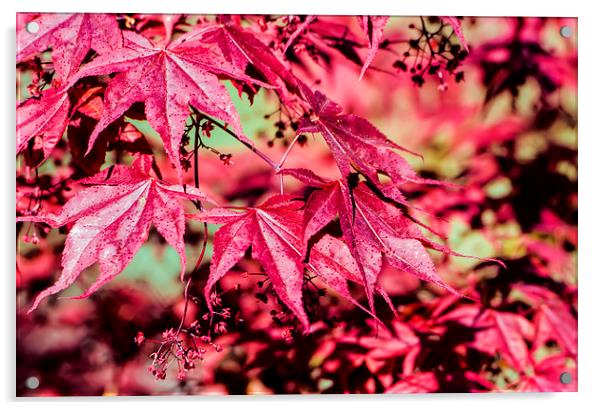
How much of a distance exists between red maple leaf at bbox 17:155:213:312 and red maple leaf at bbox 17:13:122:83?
196mm

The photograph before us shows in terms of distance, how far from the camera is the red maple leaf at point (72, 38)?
1.08 meters

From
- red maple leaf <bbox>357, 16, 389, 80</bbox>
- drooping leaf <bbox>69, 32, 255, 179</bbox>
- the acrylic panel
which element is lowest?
the acrylic panel

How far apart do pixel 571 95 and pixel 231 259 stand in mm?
774

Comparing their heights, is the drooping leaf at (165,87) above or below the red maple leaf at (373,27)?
below

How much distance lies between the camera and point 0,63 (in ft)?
4.06

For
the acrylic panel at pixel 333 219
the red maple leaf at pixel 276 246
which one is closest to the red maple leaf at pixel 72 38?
the acrylic panel at pixel 333 219

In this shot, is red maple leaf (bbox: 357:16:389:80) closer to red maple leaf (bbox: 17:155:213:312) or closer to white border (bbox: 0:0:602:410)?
white border (bbox: 0:0:602:410)

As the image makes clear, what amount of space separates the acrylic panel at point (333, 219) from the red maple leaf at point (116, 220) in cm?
6

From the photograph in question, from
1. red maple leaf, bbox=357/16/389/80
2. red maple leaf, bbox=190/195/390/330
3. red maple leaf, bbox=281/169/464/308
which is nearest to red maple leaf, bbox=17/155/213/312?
red maple leaf, bbox=190/195/390/330

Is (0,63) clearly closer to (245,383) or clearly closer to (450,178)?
(245,383)

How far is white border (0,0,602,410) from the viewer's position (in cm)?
124

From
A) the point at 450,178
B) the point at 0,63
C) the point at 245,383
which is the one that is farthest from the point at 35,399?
the point at 450,178
